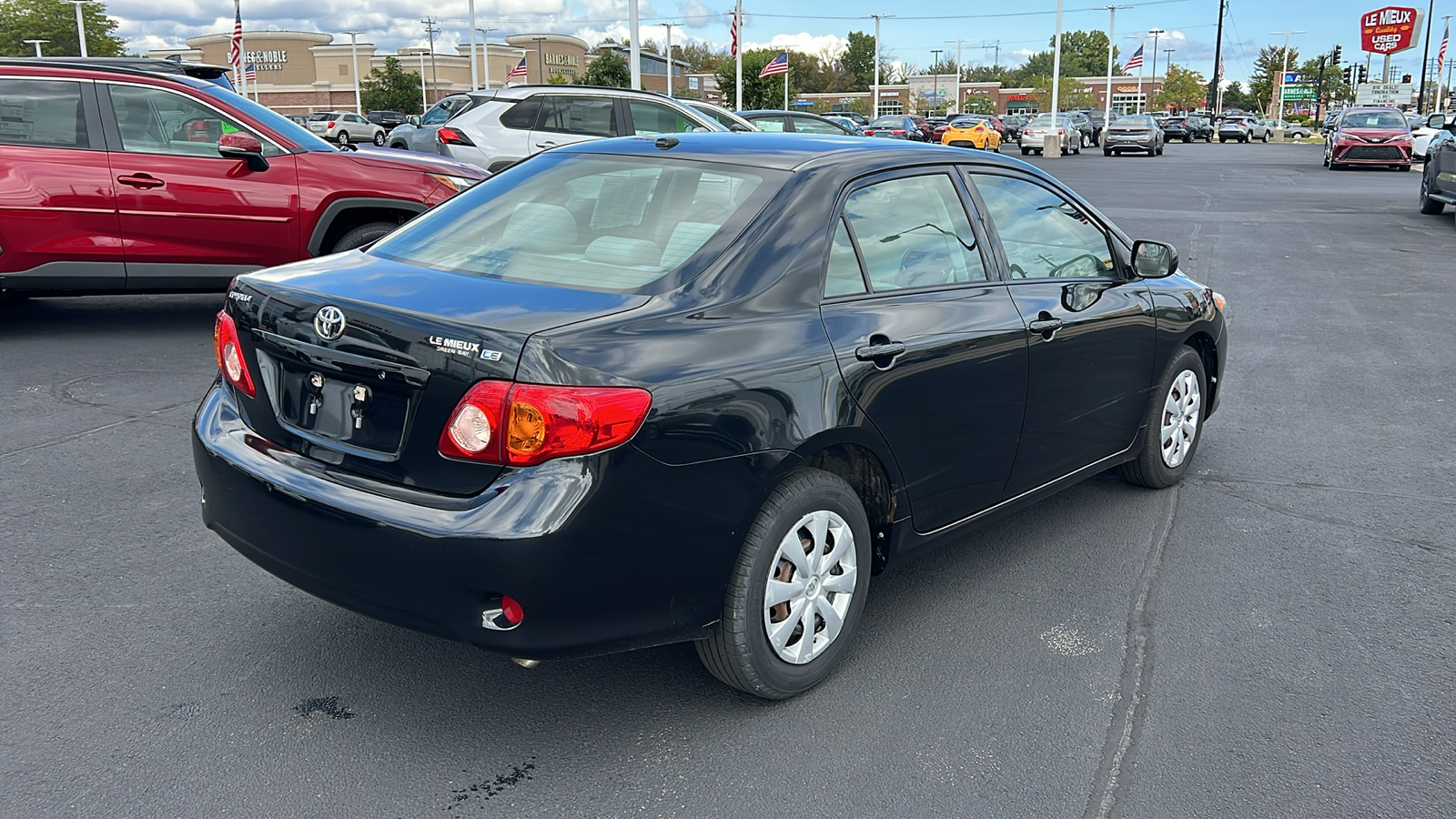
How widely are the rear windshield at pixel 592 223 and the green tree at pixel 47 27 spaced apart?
110m

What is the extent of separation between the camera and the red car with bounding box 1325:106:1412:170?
33.2m

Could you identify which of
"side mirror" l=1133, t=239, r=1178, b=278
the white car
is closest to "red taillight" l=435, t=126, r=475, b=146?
"side mirror" l=1133, t=239, r=1178, b=278

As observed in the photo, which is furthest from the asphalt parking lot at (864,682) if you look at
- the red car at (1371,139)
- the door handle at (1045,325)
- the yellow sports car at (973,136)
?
the yellow sports car at (973,136)

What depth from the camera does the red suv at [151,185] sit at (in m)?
7.96

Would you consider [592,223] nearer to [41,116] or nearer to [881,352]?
[881,352]

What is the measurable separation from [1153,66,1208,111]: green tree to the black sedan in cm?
14059

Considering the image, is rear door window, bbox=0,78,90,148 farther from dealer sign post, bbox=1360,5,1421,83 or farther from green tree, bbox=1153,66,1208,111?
green tree, bbox=1153,66,1208,111

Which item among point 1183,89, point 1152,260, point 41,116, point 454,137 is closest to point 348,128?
point 454,137

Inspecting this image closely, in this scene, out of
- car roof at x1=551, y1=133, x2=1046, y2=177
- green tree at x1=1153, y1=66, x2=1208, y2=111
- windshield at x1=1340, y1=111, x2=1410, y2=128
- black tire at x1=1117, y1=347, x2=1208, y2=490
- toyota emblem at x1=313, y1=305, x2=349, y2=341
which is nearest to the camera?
toyota emblem at x1=313, y1=305, x2=349, y2=341

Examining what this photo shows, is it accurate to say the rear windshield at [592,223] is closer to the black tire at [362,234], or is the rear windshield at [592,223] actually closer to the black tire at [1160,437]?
the black tire at [1160,437]

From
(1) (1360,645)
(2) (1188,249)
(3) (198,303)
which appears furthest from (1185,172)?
(1) (1360,645)

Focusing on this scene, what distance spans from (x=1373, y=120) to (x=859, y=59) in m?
139

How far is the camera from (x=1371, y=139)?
33.3 meters

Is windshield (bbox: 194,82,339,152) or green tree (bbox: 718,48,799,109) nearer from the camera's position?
windshield (bbox: 194,82,339,152)
